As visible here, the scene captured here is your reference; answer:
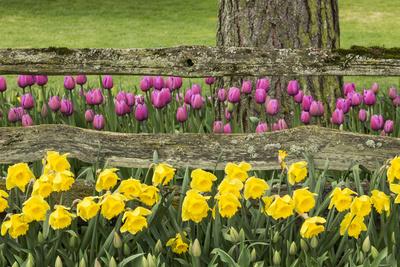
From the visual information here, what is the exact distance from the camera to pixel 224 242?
3117 millimetres

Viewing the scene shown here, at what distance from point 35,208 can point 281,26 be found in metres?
3.45

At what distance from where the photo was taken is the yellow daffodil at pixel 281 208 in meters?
2.87

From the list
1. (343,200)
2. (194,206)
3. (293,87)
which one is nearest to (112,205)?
(194,206)

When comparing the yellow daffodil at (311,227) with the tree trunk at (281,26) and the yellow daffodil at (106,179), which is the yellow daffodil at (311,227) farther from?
the tree trunk at (281,26)

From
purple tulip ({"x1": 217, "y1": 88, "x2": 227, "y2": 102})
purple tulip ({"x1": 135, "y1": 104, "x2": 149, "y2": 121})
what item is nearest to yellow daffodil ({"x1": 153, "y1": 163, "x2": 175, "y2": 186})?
purple tulip ({"x1": 135, "y1": 104, "x2": 149, "y2": 121})

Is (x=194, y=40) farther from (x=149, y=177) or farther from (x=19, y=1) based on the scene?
(x=149, y=177)

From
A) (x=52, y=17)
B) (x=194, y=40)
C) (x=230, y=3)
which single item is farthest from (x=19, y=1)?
(x=230, y=3)

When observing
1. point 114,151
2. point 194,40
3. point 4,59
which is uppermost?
point 4,59

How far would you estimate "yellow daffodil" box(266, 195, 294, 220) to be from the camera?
2867 millimetres

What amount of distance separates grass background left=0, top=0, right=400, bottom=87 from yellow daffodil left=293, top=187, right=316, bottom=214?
40.6ft

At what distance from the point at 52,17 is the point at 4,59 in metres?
17.0

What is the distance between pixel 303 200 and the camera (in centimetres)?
291

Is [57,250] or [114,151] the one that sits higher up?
[114,151]

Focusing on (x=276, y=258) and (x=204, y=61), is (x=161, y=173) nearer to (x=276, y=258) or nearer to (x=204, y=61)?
(x=276, y=258)
